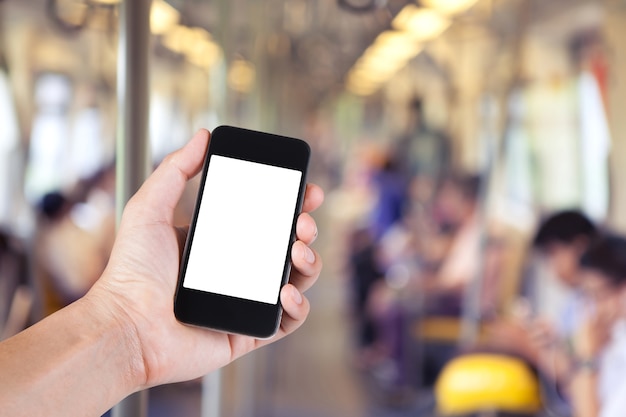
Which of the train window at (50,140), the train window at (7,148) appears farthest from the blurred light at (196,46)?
the train window at (7,148)

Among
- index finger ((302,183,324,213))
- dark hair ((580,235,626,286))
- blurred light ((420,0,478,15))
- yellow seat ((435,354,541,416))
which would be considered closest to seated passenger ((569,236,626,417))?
dark hair ((580,235,626,286))

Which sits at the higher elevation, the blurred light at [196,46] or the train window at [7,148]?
the blurred light at [196,46]

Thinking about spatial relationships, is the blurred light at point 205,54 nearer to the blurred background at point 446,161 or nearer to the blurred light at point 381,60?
the blurred background at point 446,161

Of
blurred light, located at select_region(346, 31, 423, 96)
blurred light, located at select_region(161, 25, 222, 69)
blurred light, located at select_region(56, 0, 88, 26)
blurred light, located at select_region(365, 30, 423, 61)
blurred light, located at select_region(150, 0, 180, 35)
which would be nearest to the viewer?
blurred light, located at select_region(150, 0, 180, 35)

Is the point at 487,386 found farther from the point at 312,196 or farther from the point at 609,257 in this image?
the point at 312,196

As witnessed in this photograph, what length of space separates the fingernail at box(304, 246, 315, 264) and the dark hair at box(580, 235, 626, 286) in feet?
4.11

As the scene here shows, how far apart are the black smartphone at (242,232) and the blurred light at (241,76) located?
4.77 feet

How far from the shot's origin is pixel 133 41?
0.71m

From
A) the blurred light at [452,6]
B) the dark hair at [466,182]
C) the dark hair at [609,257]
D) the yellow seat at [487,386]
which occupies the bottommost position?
the yellow seat at [487,386]

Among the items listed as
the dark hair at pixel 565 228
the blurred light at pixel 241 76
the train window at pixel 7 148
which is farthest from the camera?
the blurred light at pixel 241 76

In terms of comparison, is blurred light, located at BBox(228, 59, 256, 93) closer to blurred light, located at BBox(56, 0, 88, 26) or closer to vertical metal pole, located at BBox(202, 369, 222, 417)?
blurred light, located at BBox(56, 0, 88, 26)

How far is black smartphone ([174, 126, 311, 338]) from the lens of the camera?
715 millimetres

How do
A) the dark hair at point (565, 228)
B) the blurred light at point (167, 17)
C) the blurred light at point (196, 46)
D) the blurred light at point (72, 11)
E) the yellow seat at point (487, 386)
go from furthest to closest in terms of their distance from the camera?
1. the yellow seat at point (487, 386)
2. the dark hair at point (565, 228)
3. the blurred light at point (196, 46)
4. the blurred light at point (72, 11)
5. the blurred light at point (167, 17)

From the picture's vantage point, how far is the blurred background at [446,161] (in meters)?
1.78
